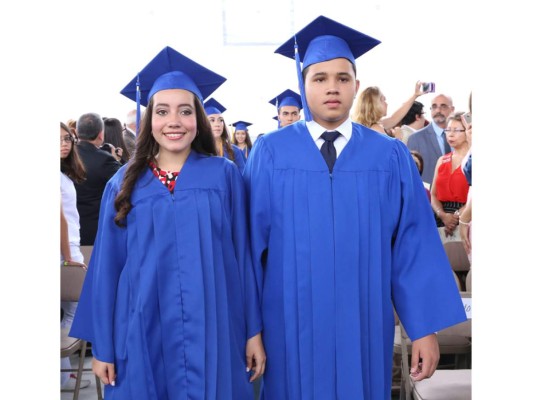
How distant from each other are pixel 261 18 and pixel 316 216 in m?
7.38

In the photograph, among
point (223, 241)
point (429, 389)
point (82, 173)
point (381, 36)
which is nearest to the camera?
point (223, 241)

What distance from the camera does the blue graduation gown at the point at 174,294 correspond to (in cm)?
214

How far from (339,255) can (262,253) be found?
0.26 meters

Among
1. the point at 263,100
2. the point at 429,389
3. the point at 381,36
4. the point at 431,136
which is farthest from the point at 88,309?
the point at 381,36

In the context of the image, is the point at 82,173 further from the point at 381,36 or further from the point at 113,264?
the point at 381,36

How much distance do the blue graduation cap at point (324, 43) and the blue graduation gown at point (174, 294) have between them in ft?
1.69

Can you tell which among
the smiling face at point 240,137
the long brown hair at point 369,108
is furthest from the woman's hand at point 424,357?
the smiling face at point 240,137

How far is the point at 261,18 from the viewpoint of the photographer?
8969 mm

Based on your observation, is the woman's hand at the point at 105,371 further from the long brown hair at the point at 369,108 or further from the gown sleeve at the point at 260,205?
the long brown hair at the point at 369,108

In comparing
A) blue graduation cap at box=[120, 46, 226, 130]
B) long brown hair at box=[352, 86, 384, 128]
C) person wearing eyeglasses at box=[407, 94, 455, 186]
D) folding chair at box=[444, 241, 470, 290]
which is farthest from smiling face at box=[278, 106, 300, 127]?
blue graduation cap at box=[120, 46, 226, 130]

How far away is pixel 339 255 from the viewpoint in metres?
2.04

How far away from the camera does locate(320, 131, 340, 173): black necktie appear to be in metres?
2.11

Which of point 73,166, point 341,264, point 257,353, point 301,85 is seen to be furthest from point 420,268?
point 73,166

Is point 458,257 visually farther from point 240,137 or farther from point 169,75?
point 240,137
